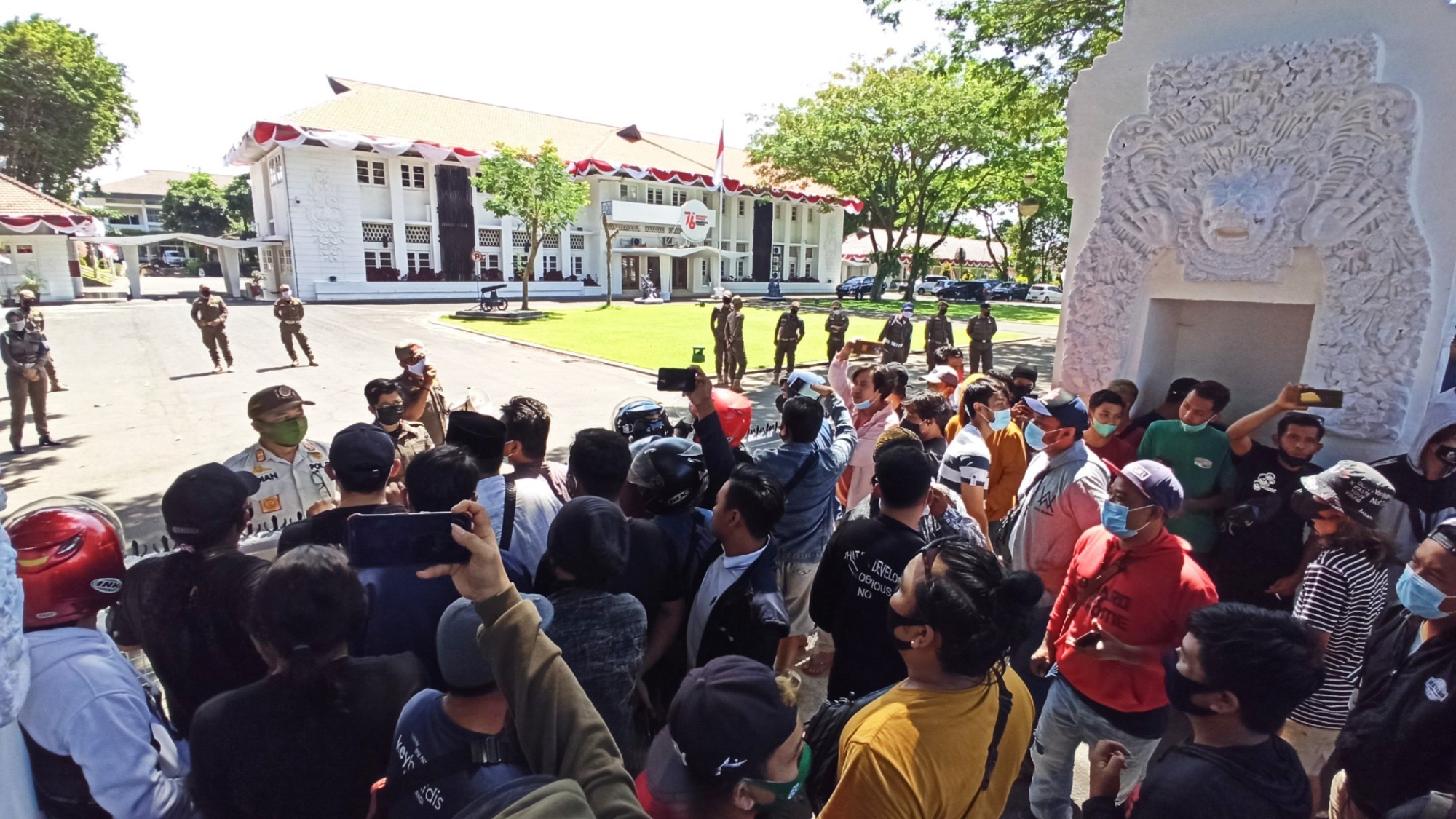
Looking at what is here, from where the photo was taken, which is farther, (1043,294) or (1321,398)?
(1043,294)

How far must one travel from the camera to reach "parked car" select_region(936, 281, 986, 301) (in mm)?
39272

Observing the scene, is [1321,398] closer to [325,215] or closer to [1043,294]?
[325,215]

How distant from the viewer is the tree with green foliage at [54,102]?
103 feet

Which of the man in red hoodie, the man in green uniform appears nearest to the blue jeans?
the man in red hoodie

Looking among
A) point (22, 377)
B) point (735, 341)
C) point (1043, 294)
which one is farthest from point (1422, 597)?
point (1043, 294)

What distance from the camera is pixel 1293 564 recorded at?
3.55 metres

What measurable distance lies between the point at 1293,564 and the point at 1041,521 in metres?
1.43

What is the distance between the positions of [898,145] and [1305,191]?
28.5 metres

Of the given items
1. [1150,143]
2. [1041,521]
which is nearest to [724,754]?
[1041,521]

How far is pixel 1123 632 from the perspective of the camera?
255 centimetres

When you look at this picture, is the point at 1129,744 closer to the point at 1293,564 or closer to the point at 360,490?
the point at 1293,564

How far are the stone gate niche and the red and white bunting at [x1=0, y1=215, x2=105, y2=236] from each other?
1396 inches

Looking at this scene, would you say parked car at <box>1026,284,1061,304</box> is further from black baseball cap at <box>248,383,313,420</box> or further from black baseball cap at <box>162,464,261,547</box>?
black baseball cap at <box>162,464,261,547</box>

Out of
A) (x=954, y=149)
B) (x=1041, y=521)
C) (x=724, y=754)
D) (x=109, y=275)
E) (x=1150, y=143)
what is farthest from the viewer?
(x=109, y=275)
